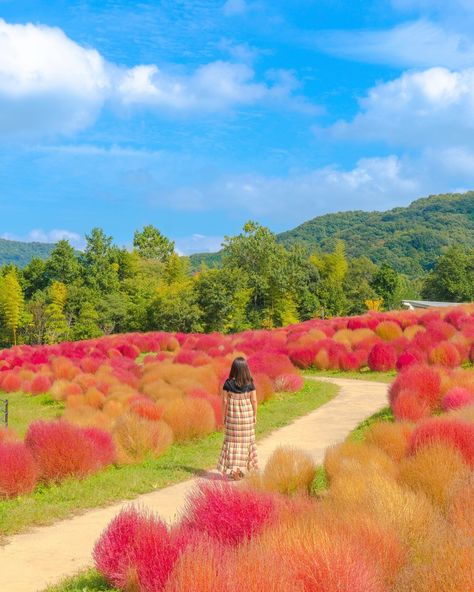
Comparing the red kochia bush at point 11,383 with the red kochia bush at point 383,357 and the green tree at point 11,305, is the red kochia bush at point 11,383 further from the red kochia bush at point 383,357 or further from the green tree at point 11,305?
the green tree at point 11,305

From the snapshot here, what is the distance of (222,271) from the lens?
5616 cm

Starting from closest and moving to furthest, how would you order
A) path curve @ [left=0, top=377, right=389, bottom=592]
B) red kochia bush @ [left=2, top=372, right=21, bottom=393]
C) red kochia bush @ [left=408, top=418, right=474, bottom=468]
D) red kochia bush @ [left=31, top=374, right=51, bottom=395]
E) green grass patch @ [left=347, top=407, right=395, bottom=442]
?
path curve @ [left=0, top=377, right=389, bottom=592]
red kochia bush @ [left=408, top=418, right=474, bottom=468]
green grass patch @ [left=347, top=407, right=395, bottom=442]
red kochia bush @ [left=31, top=374, right=51, bottom=395]
red kochia bush @ [left=2, top=372, right=21, bottom=393]

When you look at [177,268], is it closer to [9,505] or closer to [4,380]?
[4,380]

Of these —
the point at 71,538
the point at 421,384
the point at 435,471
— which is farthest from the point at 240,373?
the point at 421,384

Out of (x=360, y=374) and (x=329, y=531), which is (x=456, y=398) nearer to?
(x=329, y=531)

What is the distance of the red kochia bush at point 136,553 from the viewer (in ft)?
14.3

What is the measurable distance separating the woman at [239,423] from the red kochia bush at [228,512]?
144 inches

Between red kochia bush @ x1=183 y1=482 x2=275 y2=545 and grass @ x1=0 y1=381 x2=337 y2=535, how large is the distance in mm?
2975

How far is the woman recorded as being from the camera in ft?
29.2

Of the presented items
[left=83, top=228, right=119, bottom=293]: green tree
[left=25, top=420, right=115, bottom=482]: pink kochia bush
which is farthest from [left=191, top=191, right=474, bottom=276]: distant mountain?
[left=25, top=420, right=115, bottom=482]: pink kochia bush

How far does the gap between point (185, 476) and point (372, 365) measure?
12647 mm

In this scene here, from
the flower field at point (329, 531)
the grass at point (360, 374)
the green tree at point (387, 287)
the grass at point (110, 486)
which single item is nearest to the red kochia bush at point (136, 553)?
the flower field at point (329, 531)

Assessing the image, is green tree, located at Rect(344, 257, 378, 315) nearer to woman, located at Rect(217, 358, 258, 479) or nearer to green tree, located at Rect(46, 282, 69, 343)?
green tree, located at Rect(46, 282, 69, 343)

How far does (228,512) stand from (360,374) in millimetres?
16441
